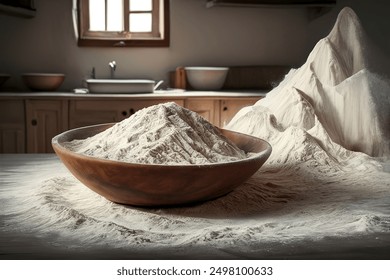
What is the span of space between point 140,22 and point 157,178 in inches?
81.3

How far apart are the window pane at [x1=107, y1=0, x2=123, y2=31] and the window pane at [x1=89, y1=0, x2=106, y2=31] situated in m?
0.03

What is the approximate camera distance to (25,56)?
7.88 feet

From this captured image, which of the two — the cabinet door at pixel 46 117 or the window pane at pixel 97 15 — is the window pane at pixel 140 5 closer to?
the window pane at pixel 97 15

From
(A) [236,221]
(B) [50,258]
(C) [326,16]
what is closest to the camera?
(B) [50,258]

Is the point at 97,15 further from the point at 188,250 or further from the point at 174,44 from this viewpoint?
the point at 188,250

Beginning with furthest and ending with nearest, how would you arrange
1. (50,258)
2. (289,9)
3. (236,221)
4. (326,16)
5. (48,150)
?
(289,9) < (326,16) < (48,150) < (236,221) < (50,258)

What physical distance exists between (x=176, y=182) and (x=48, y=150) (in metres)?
1.55

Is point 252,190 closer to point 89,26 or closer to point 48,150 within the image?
point 48,150

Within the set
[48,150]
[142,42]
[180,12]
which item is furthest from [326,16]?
[48,150]

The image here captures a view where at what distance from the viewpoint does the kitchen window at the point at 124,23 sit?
94.2 inches

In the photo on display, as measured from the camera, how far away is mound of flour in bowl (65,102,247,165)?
58 cm

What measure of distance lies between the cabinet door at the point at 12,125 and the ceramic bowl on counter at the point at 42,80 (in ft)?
0.67

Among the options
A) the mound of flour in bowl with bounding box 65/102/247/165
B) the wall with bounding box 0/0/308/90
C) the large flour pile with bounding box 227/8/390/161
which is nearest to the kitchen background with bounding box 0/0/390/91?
the wall with bounding box 0/0/308/90

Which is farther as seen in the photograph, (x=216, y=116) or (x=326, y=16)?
(x=326, y=16)
